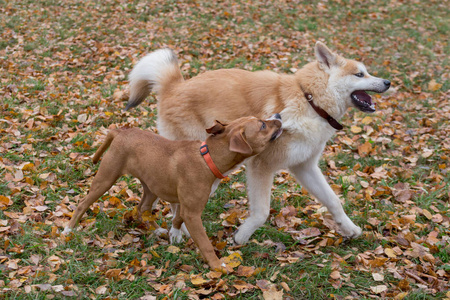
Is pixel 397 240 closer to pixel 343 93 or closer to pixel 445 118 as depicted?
pixel 343 93

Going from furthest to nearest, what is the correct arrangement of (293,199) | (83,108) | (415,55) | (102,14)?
1. (102,14)
2. (415,55)
3. (83,108)
4. (293,199)

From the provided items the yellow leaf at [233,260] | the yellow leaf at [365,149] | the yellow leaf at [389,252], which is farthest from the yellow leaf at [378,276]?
the yellow leaf at [365,149]

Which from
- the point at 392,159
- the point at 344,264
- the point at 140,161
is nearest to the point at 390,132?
the point at 392,159

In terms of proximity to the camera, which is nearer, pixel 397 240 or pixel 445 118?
pixel 397 240

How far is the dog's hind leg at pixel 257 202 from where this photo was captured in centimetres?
414

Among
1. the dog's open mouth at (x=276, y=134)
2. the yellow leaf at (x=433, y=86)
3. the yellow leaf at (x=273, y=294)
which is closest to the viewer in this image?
the yellow leaf at (x=273, y=294)

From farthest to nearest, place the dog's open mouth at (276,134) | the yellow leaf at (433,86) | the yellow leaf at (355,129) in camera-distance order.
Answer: the yellow leaf at (433,86) < the yellow leaf at (355,129) < the dog's open mouth at (276,134)

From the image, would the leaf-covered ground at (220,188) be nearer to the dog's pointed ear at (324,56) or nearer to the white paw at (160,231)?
the white paw at (160,231)

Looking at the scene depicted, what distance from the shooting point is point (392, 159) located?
593 centimetres

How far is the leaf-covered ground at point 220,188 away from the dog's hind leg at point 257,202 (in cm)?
15

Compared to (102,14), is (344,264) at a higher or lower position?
lower

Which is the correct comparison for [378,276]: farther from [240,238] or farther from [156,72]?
[156,72]

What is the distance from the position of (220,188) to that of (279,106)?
1558 mm

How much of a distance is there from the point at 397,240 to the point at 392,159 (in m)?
1.93
